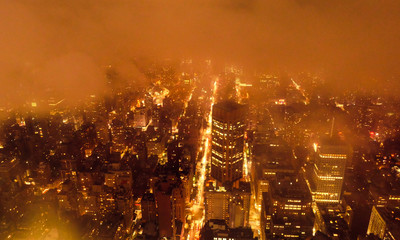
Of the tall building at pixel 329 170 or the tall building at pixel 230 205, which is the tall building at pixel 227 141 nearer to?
the tall building at pixel 230 205

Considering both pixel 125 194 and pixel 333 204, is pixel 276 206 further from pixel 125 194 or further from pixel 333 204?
pixel 125 194

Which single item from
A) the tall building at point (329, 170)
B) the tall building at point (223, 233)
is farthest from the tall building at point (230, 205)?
the tall building at point (329, 170)

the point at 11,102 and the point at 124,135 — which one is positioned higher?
the point at 11,102

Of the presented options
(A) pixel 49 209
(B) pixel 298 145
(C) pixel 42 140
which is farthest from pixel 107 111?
(B) pixel 298 145

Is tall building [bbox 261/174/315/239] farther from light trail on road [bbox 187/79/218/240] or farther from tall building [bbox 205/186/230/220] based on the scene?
light trail on road [bbox 187/79/218/240]

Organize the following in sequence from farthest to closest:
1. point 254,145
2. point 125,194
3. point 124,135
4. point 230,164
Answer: point 124,135 < point 254,145 < point 230,164 < point 125,194

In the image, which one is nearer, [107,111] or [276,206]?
[276,206]

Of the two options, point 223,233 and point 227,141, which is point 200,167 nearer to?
point 227,141

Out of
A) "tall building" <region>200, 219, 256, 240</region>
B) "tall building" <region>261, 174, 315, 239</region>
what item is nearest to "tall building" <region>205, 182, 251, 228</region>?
"tall building" <region>261, 174, 315, 239</region>
